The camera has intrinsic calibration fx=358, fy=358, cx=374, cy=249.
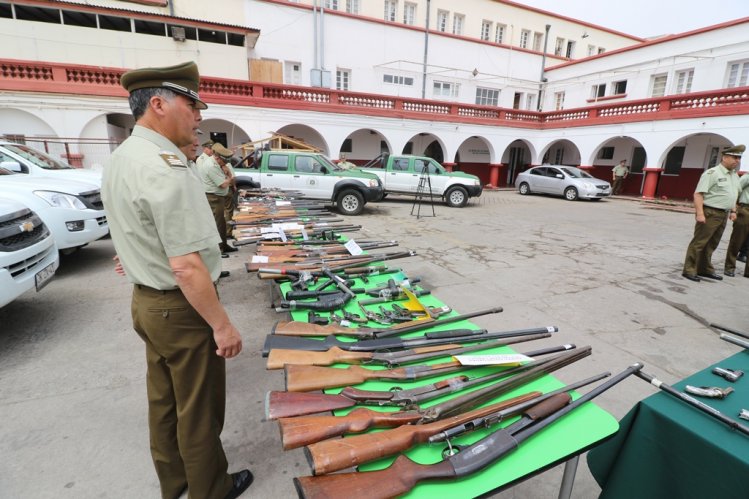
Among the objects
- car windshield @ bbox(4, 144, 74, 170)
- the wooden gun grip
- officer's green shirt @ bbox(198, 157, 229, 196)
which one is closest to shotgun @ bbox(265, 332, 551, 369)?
the wooden gun grip

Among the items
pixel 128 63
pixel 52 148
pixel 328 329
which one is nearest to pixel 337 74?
pixel 128 63

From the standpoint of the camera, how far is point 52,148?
12133 millimetres

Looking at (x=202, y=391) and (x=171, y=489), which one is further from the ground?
(x=202, y=391)

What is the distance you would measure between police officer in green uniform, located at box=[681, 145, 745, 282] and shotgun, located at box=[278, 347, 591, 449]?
17.8 feet

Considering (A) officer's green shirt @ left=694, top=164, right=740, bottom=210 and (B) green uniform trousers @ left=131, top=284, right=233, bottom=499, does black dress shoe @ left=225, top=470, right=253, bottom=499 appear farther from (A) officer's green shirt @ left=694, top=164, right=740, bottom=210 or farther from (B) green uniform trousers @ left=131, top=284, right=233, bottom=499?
(A) officer's green shirt @ left=694, top=164, right=740, bottom=210

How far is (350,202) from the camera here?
10.7 m

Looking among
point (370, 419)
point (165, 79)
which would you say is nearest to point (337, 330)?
point (370, 419)

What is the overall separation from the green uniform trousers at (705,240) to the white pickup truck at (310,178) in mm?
7370

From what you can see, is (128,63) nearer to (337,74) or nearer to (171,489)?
(337,74)

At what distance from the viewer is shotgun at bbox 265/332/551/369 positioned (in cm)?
191

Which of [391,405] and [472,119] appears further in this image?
[472,119]

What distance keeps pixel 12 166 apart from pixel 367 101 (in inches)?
518

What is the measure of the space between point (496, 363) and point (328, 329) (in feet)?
3.39

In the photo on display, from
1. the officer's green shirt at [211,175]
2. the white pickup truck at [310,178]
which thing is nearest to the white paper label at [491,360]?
the officer's green shirt at [211,175]
